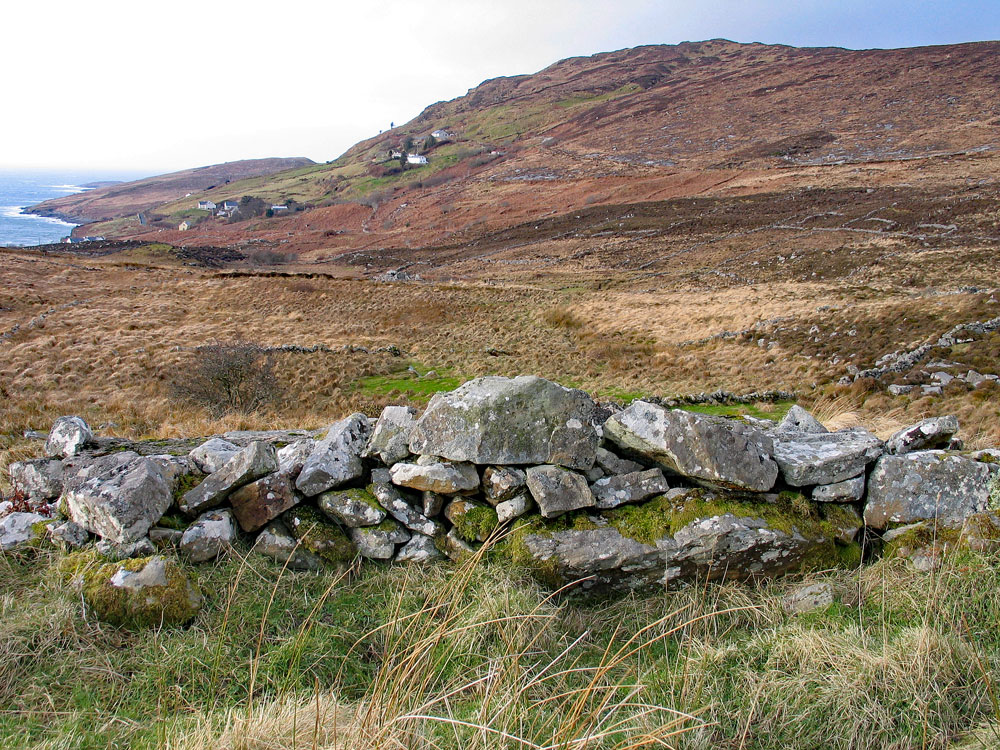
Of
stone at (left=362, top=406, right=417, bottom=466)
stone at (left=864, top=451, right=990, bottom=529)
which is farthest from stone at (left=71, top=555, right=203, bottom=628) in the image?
stone at (left=864, top=451, right=990, bottom=529)

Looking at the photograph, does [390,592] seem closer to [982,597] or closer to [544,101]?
[982,597]

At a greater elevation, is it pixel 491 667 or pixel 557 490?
pixel 557 490

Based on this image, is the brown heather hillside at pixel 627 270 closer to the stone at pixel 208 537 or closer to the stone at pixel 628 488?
the stone at pixel 628 488

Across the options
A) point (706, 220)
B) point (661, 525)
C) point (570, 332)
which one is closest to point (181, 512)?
point (661, 525)

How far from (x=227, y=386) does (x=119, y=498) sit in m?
11.7

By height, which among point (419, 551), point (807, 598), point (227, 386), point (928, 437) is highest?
point (928, 437)

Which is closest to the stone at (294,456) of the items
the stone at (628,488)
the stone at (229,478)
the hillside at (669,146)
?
the stone at (229,478)

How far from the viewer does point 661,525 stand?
4461mm

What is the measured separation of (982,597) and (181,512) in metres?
6.12

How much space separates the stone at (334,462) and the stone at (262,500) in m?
0.13

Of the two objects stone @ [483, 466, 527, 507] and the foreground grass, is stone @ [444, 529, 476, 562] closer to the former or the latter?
the foreground grass

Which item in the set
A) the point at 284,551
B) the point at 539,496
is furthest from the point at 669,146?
the point at 284,551

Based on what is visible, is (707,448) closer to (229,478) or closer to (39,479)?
(229,478)

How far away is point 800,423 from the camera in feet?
18.7
